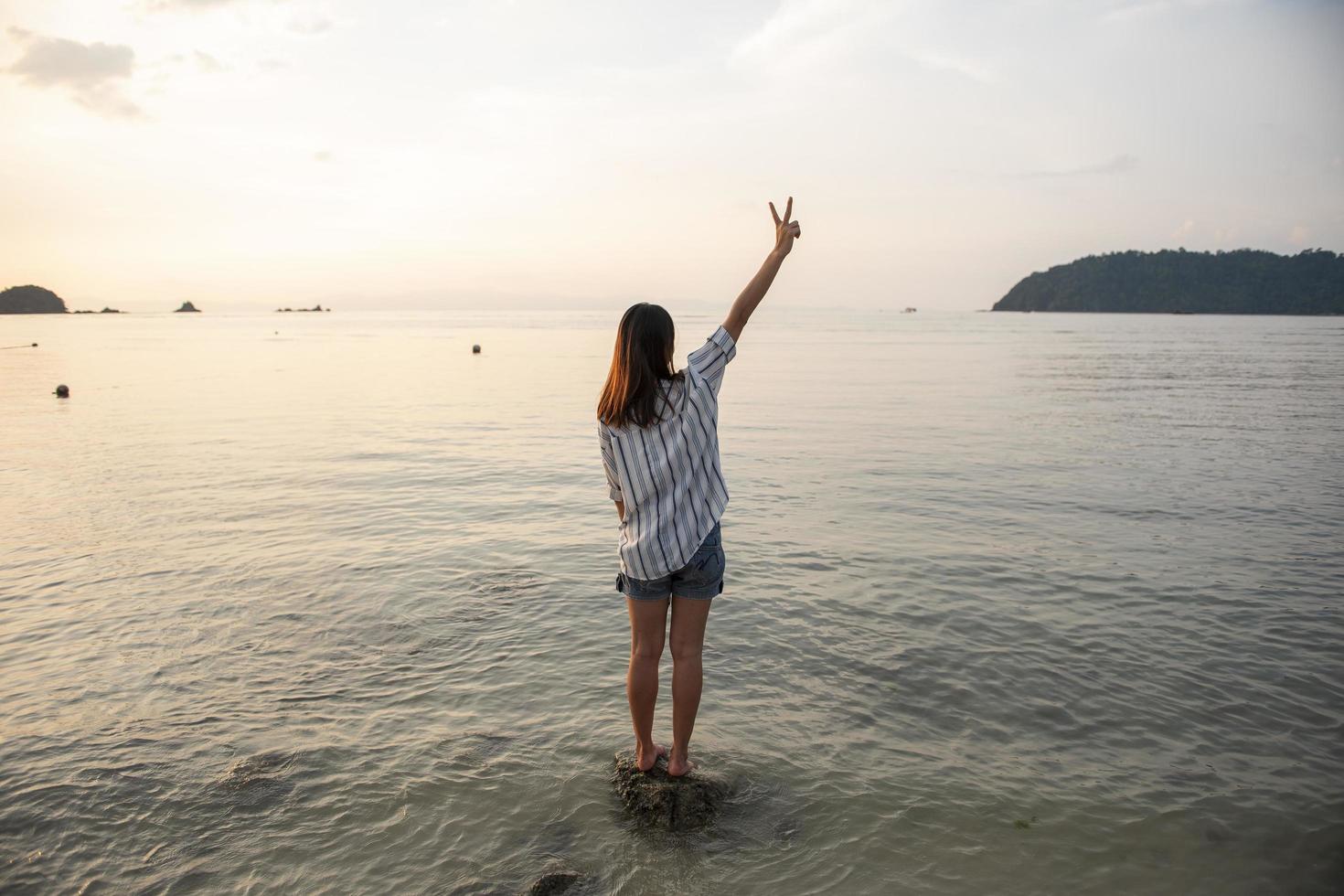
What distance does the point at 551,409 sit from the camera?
86.0ft

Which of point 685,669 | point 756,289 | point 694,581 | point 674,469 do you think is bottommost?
point 685,669

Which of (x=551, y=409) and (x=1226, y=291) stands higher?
(x=1226, y=291)

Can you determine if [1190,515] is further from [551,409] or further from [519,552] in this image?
[551,409]

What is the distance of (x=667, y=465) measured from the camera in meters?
4.46

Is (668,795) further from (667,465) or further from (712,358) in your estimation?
(712,358)

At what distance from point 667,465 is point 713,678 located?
290 cm

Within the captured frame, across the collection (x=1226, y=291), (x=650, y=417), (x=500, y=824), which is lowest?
(x=500, y=824)

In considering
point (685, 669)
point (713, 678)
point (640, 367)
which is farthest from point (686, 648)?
point (713, 678)

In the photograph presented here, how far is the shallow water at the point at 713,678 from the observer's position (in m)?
4.52

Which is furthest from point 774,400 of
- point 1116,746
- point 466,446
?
point 1116,746

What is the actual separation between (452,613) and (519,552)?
2229 millimetres

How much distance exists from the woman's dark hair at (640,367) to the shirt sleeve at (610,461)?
162 mm

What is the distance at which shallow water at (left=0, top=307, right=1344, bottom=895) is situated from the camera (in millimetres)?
4520

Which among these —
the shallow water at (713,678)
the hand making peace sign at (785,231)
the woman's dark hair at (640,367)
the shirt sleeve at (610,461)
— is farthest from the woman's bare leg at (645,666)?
the hand making peace sign at (785,231)
